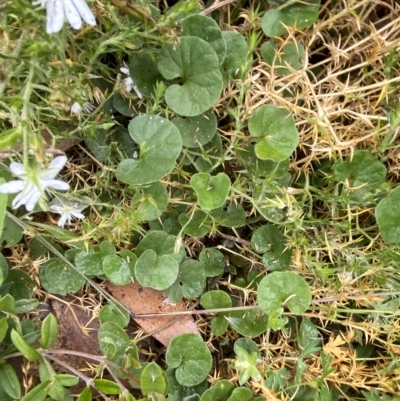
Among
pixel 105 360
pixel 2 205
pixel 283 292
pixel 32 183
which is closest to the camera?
pixel 32 183

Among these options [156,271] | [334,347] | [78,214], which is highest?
[78,214]

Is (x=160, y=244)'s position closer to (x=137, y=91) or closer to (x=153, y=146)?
(x=153, y=146)

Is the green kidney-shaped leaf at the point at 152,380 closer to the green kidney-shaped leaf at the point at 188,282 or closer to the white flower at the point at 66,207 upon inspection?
the green kidney-shaped leaf at the point at 188,282

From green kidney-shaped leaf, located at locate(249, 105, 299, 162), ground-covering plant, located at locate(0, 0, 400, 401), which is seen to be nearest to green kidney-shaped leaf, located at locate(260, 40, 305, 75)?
ground-covering plant, located at locate(0, 0, 400, 401)

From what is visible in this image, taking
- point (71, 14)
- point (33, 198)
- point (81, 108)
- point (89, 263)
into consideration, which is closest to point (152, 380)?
point (89, 263)

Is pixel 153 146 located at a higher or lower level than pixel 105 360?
higher

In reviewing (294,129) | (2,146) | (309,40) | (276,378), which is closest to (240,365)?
(276,378)

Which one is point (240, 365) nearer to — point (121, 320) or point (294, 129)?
point (121, 320)

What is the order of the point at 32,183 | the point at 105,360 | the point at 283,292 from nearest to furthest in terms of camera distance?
the point at 32,183
the point at 105,360
the point at 283,292
